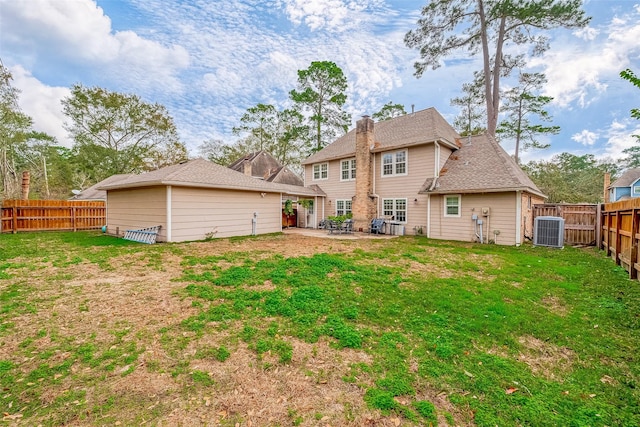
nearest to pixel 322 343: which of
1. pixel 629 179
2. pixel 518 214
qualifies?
pixel 518 214

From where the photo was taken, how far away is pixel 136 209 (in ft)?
36.6

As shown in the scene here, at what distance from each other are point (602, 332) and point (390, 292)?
268cm

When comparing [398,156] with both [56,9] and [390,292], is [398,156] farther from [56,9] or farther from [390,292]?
[56,9]

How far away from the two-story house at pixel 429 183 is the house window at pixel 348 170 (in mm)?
60

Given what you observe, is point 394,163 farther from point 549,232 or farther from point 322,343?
point 322,343

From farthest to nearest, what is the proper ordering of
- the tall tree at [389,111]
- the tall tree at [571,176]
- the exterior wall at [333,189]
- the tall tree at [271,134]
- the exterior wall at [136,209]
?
the tall tree at [271,134], the tall tree at [389,111], the tall tree at [571,176], the exterior wall at [333,189], the exterior wall at [136,209]

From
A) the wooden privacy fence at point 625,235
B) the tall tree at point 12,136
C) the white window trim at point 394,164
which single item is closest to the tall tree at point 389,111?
the white window trim at point 394,164

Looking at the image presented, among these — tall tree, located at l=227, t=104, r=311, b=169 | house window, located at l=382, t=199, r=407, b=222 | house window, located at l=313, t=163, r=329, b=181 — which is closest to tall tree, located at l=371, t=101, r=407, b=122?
tall tree, located at l=227, t=104, r=311, b=169

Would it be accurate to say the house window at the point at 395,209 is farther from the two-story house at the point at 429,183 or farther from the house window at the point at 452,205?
the house window at the point at 452,205

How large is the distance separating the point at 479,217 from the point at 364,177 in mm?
5979

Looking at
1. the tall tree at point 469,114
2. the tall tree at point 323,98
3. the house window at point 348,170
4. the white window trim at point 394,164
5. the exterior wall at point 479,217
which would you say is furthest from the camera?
the tall tree at point 323,98

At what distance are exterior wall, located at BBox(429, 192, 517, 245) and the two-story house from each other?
0.03m

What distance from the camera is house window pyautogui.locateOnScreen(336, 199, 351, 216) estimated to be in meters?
16.3

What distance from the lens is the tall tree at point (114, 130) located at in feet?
81.4
